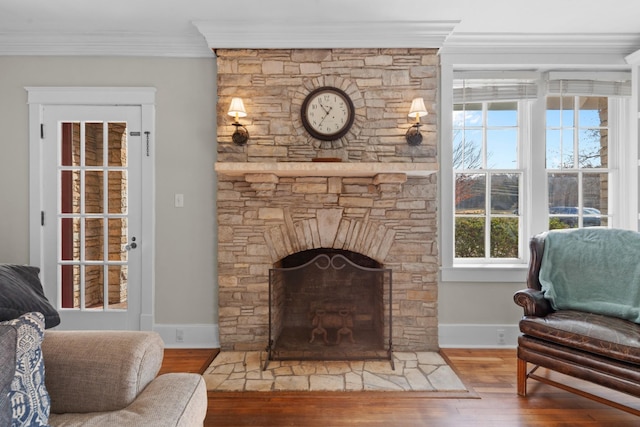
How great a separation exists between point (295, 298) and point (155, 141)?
5.72ft

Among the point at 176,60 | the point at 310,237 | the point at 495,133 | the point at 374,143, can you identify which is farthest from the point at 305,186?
the point at 495,133

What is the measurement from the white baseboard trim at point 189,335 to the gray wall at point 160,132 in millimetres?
595

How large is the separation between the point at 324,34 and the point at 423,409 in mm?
2706

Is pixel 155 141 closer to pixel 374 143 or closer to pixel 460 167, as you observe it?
pixel 374 143

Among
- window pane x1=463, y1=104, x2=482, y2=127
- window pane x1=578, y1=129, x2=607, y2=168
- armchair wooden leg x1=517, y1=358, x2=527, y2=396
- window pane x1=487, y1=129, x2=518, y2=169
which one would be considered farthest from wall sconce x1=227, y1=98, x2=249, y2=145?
window pane x1=578, y1=129, x2=607, y2=168

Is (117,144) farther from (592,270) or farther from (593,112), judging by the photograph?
(593,112)

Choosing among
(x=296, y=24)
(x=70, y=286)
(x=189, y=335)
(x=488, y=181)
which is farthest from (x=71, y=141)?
(x=488, y=181)

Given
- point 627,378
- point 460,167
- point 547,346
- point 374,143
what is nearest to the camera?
point 627,378

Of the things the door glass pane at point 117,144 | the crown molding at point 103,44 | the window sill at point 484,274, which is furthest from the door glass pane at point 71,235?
the window sill at point 484,274

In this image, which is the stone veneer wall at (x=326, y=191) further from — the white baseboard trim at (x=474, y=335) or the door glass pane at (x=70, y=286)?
the door glass pane at (x=70, y=286)

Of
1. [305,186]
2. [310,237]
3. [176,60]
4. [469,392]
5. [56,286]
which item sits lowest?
[469,392]

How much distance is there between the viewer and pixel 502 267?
3.08 meters

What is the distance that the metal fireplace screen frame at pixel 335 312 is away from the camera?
279cm

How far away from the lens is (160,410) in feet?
4.02
